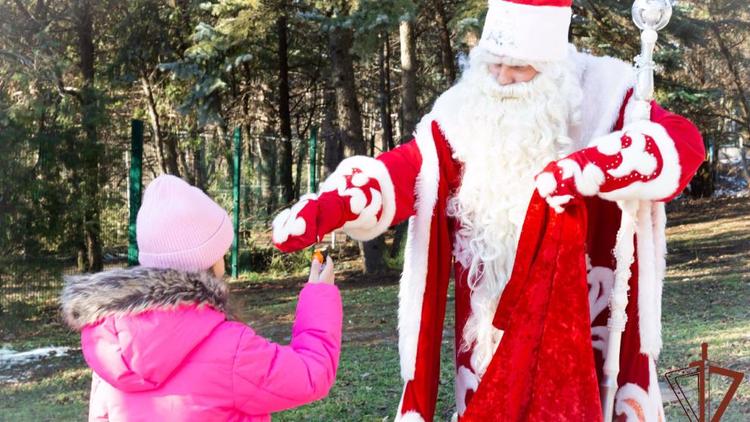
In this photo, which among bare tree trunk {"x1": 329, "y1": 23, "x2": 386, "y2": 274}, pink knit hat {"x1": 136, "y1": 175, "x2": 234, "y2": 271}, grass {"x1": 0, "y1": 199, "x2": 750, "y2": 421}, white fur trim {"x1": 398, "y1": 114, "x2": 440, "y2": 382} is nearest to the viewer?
pink knit hat {"x1": 136, "y1": 175, "x2": 234, "y2": 271}

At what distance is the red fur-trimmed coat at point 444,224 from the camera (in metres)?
2.58

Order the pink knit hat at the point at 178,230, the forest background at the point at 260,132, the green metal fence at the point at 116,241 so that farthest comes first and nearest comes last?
1. the green metal fence at the point at 116,241
2. the forest background at the point at 260,132
3. the pink knit hat at the point at 178,230

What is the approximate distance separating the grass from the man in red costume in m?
0.60

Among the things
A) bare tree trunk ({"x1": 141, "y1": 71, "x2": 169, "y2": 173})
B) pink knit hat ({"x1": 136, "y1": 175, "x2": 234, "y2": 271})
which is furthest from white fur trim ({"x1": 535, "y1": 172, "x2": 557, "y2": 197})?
bare tree trunk ({"x1": 141, "y1": 71, "x2": 169, "y2": 173})

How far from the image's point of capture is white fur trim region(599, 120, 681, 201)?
2477mm

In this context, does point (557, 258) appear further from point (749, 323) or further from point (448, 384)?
point (749, 323)

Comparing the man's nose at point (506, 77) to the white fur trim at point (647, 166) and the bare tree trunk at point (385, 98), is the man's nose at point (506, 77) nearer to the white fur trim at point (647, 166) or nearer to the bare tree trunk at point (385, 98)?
the white fur trim at point (647, 166)

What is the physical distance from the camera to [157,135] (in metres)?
14.1

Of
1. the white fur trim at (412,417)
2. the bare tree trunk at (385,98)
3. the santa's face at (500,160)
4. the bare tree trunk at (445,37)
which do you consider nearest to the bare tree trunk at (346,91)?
the bare tree trunk at (445,37)

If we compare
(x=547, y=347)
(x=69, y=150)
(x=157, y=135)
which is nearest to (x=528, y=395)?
(x=547, y=347)

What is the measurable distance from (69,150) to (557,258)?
273 inches

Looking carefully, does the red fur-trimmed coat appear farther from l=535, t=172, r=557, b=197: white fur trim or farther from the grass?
the grass

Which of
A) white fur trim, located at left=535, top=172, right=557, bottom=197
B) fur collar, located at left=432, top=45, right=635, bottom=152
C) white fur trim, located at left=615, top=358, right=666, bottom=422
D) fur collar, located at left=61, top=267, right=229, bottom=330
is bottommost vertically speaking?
white fur trim, located at left=615, top=358, right=666, bottom=422

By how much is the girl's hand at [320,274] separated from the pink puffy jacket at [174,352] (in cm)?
31
